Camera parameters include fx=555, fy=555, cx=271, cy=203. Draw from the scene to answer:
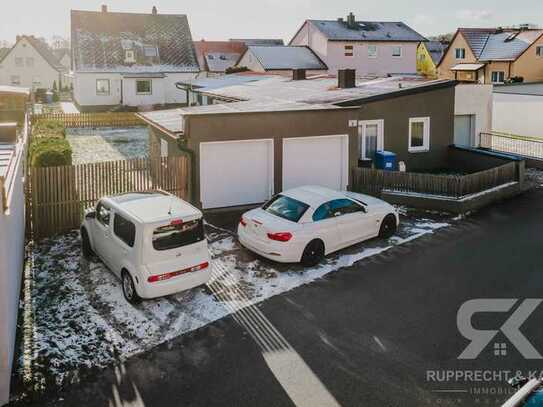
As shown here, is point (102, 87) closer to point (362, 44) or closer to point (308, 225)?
point (362, 44)

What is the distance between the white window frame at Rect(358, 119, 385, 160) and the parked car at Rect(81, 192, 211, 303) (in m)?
10.7

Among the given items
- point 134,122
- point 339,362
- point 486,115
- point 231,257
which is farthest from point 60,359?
point 134,122

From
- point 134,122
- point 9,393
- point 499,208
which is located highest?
point 134,122

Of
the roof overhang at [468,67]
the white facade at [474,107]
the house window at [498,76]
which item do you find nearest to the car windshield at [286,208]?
the white facade at [474,107]

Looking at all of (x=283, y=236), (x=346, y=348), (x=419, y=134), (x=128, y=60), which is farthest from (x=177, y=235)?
(x=128, y=60)

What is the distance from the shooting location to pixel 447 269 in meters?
12.0

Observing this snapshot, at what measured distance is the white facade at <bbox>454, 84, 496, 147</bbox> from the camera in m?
23.4

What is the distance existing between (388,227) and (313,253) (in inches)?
109

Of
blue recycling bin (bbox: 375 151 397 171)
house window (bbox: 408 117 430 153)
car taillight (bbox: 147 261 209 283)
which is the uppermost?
house window (bbox: 408 117 430 153)

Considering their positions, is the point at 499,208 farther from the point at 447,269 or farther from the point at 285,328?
the point at 285,328

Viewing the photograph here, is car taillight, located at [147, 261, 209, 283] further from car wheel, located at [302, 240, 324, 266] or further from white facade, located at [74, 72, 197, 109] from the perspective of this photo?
white facade, located at [74, 72, 197, 109]

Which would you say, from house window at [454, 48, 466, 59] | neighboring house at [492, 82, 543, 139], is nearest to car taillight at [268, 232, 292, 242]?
neighboring house at [492, 82, 543, 139]

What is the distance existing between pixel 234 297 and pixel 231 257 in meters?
2.13

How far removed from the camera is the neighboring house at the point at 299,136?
51.5 feet
